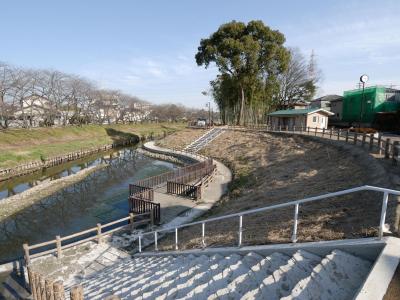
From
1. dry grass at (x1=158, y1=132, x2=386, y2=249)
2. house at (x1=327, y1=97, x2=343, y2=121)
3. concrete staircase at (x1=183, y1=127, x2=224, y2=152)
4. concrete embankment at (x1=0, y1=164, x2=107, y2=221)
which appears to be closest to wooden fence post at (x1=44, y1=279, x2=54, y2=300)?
dry grass at (x1=158, y1=132, x2=386, y2=249)

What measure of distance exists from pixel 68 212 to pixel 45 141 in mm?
27294

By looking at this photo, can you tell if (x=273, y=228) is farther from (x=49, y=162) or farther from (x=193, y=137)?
(x=193, y=137)

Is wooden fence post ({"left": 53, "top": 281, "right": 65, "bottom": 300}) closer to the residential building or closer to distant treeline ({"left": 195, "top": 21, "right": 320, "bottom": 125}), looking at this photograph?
distant treeline ({"left": 195, "top": 21, "right": 320, "bottom": 125})

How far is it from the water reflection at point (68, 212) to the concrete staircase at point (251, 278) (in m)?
8.31

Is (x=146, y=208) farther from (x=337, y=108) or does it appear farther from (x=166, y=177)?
(x=337, y=108)

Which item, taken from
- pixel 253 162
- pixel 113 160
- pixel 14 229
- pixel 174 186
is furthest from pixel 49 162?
pixel 253 162

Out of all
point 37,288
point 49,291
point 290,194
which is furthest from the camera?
point 290,194

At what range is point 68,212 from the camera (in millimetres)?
16031

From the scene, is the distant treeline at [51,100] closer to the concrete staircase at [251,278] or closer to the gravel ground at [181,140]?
the gravel ground at [181,140]

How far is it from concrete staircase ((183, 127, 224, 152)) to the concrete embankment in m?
15.8

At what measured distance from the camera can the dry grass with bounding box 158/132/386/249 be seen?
6.29m

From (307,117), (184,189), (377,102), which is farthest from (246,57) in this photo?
(184,189)

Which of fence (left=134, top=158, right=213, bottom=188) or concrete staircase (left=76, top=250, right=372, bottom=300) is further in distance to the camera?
fence (left=134, top=158, right=213, bottom=188)

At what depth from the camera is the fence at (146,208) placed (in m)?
12.7
